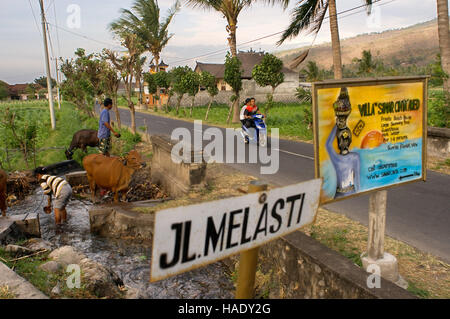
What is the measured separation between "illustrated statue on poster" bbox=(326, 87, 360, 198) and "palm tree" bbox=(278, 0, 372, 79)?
11864 mm

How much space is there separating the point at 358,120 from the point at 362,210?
3.53 m

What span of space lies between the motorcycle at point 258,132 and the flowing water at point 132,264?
727cm

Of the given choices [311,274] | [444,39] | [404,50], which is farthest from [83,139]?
[404,50]

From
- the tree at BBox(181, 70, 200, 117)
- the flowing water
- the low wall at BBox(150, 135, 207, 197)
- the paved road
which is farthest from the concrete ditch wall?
the tree at BBox(181, 70, 200, 117)

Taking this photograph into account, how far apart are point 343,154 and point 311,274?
51.1 inches

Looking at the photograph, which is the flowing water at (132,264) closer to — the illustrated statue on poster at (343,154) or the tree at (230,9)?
the illustrated statue on poster at (343,154)

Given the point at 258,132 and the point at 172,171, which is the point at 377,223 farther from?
the point at 258,132

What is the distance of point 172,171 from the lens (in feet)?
25.5

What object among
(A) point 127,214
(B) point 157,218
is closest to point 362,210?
(A) point 127,214

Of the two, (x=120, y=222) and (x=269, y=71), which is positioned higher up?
(x=269, y=71)

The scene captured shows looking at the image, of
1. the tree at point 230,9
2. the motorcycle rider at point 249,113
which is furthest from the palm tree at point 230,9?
the motorcycle rider at point 249,113

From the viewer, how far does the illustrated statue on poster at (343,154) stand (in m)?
2.98

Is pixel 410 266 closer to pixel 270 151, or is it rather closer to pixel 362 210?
pixel 362 210

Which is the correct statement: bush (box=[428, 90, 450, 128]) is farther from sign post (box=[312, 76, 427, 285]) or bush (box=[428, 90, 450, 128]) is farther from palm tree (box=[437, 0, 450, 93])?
sign post (box=[312, 76, 427, 285])
